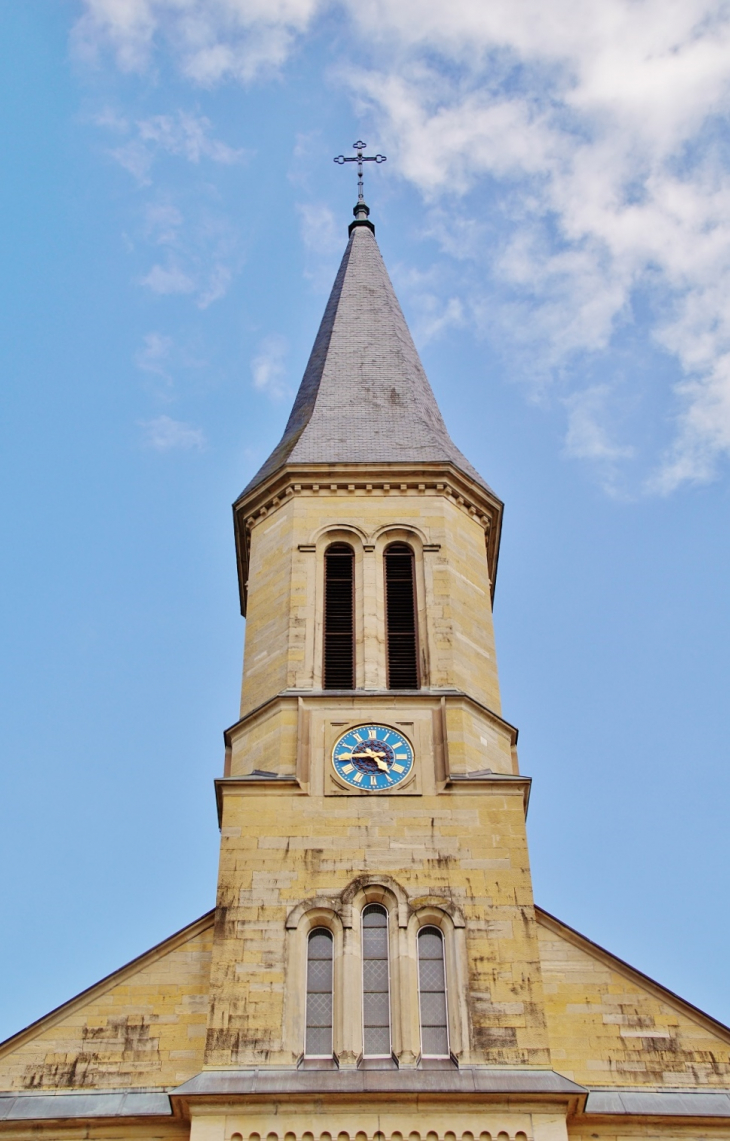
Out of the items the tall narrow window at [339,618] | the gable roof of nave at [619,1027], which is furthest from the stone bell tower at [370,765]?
the gable roof of nave at [619,1027]

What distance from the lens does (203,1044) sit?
2012cm

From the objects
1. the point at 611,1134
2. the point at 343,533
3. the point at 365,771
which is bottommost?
the point at 611,1134

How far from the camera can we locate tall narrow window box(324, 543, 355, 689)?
81.2 feet

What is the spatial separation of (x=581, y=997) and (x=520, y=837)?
236cm

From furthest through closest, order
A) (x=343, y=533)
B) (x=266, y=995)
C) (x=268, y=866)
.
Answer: (x=343, y=533), (x=268, y=866), (x=266, y=995)

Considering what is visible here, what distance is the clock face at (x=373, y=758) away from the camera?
74.0ft

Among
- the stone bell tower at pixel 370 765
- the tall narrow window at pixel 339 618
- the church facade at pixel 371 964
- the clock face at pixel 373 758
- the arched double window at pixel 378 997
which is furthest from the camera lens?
the tall narrow window at pixel 339 618

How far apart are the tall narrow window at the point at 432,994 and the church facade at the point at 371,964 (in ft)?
0.10

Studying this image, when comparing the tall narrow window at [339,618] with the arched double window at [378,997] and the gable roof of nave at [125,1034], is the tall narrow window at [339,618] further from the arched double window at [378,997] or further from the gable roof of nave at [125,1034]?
the gable roof of nave at [125,1034]

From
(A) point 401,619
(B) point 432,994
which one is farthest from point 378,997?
(A) point 401,619

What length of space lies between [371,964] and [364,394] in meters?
13.7

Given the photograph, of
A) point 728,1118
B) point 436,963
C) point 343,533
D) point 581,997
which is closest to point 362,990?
point 436,963

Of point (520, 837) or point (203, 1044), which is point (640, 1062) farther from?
point (203, 1044)

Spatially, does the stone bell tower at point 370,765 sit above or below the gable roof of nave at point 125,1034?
above
